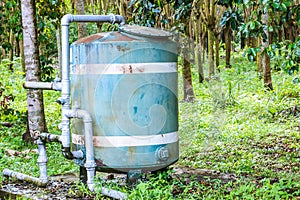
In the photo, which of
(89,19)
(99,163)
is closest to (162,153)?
(99,163)

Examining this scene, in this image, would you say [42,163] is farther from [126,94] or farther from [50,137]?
[126,94]

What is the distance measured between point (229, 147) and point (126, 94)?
3642mm

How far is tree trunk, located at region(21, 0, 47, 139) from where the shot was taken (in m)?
8.02

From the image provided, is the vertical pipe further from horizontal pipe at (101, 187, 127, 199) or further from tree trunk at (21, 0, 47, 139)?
tree trunk at (21, 0, 47, 139)

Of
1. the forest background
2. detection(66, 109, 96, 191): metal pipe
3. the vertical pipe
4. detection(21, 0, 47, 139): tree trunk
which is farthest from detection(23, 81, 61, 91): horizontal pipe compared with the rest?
detection(21, 0, 47, 139): tree trunk

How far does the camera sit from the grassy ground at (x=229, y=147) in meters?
5.10

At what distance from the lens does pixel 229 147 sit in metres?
8.35

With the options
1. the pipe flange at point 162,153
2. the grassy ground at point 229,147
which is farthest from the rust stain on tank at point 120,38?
the grassy ground at point 229,147

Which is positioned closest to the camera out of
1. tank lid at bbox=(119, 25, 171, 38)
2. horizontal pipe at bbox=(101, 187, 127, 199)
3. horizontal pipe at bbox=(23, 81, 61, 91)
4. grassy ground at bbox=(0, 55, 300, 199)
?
horizontal pipe at bbox=(101, 187, 127, 199)

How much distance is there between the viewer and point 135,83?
5121 mm

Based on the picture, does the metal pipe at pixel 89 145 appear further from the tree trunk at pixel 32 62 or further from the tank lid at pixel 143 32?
the tree trunk at pixel 32 62

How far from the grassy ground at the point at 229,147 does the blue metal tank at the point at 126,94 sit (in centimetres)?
32

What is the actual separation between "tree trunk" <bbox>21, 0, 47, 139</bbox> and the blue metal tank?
2927mm

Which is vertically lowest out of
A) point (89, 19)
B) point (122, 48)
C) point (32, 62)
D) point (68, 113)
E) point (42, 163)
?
point (42, 163)
